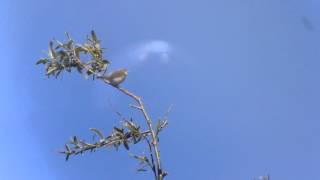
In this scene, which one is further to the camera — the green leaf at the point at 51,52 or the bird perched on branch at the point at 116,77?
the green leaf at the point at 51,52

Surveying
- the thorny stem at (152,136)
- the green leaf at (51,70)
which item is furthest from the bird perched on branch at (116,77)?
the green leaf at (51,70)

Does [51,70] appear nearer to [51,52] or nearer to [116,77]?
[51,52]

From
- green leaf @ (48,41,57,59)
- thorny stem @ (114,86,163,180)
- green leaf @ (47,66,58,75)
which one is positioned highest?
green leaf @ (48,41,57,59)

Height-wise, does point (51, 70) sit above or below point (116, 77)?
above

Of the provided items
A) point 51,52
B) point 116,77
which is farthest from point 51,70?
point 116,77

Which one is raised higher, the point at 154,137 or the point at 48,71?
the point at 48,71

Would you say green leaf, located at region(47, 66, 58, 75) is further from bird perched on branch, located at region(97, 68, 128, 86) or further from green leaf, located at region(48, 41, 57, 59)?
bird perched on branch, located at region(97, 68, 128, 86)

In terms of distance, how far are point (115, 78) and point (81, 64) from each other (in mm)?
503

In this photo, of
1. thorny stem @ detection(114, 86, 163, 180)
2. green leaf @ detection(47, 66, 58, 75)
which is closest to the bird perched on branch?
thorny stem @ detection(114, 86, 163, 180)

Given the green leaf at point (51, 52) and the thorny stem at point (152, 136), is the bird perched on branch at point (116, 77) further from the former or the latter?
the green leaf at point (51, 52)

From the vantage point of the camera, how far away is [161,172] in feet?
5.85

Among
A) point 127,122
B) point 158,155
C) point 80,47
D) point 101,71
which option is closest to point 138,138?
point 127,122

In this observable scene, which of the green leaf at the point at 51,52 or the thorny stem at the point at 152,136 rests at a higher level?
the green leaf at the point at 51,52

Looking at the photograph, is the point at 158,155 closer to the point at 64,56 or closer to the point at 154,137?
the point at 154,137
